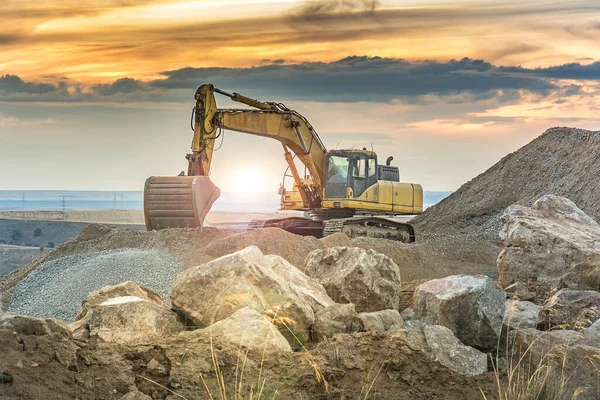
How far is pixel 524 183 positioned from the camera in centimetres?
2659

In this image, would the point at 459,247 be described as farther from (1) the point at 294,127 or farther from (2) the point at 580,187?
(2) the point at 580,187

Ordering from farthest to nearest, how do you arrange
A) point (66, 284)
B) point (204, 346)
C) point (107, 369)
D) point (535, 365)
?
1. point (66, 284)
2. point (535, 365)
3. point (204, 346)
4. point (107, 369)

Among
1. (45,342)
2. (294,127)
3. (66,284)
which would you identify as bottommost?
(66,284)

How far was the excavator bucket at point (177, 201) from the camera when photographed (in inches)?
638

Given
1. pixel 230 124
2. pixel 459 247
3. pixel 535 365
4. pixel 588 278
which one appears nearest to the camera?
pixel 535 365

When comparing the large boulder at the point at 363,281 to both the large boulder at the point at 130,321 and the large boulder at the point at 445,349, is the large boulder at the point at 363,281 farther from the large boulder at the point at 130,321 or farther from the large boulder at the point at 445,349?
the large boulder at the point at 130,321

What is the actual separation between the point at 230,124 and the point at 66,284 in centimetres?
685

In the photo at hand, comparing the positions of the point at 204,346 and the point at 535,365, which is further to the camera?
the point at 535,365

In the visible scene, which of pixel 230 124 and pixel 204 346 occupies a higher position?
pixel 230 124

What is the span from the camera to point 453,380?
21.2 ft

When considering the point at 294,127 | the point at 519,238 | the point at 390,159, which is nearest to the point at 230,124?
the point at 294,127

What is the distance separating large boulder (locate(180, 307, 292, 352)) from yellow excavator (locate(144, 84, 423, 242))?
10.5 m

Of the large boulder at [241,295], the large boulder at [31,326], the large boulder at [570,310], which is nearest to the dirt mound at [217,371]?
the large boulder at [31,326]

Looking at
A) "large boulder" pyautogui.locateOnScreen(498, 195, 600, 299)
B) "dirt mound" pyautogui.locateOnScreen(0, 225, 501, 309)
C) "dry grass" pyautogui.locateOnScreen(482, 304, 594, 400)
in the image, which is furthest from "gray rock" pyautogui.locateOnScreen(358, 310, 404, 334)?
"dirt mound" pyautogui.locateOnScreen(0, 225, 501, 309)
